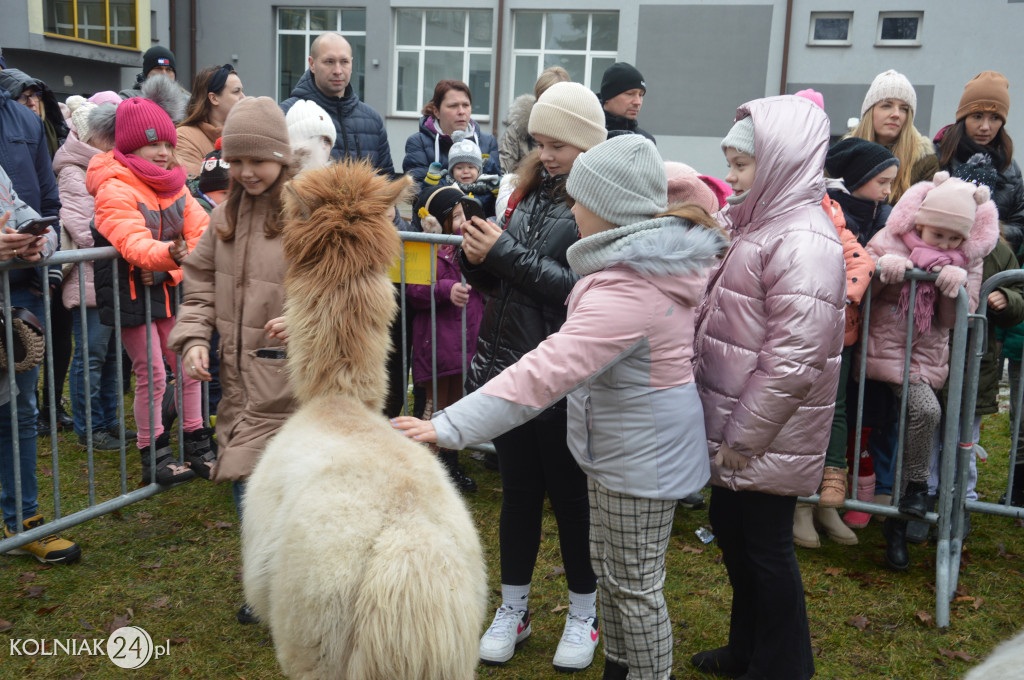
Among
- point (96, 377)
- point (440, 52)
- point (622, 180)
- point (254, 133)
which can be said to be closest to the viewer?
point (622, 180)

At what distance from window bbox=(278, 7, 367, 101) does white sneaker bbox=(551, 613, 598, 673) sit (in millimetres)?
19293

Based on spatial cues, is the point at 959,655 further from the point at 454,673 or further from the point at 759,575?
the point at 454,673

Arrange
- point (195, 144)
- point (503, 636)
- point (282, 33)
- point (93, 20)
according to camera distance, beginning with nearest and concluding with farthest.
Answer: point (503, 636), point (195, 144), point (93, 20), point (282, 33)

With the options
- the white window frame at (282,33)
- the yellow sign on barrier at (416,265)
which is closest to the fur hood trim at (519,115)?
the yellow sign on barrier at (416,265)

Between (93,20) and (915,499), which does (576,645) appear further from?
(93,20)

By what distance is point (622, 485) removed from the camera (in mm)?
2676

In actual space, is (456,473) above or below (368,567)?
below

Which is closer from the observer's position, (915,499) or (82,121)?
(915,499)

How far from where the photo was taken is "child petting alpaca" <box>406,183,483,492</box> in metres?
5.14

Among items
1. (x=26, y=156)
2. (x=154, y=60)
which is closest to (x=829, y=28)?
(x=154, y=60)

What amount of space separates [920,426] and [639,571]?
2.42m

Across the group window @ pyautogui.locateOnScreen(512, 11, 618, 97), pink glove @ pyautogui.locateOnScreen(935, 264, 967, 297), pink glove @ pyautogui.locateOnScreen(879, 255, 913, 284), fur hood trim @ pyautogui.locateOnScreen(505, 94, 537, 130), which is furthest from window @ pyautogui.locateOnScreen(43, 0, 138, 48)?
pink glove @ pyautogui.locateOnScreen(935, 264, 967, 297)

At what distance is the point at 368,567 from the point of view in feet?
6.68

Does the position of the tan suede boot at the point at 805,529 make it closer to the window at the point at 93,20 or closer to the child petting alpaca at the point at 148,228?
the child petting alpaca at the point at 148,228
